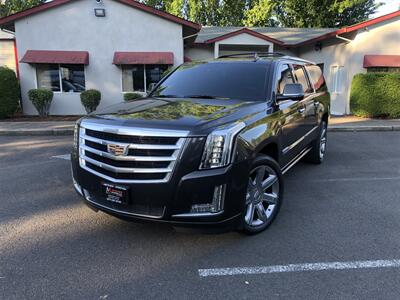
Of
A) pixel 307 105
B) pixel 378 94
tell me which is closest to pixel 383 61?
pixel 378 94

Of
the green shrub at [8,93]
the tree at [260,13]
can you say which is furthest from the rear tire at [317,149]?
the tree at [260,13]

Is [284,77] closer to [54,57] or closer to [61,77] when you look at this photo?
[54,57]

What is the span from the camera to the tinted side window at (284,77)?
14.7 ft

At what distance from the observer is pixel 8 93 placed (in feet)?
41.3

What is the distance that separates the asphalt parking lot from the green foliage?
27368 millimetres

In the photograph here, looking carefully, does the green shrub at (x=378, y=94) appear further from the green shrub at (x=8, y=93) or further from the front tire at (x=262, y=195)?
the green shrub at (x=8, y=93)

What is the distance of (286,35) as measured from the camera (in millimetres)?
20062

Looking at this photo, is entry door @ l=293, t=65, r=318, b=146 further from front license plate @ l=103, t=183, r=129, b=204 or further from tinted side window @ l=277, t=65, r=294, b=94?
front license plate @ l=103, t=183, r=129, b=204

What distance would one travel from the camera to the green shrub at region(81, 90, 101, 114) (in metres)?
13.4

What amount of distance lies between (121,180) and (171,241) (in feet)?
2.94

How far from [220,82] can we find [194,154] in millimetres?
1793

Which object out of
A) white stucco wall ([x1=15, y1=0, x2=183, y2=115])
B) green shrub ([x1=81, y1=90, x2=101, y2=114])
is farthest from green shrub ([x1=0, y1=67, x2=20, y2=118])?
green shrub ([x1=81, y1=90, x2=101, y2=114])

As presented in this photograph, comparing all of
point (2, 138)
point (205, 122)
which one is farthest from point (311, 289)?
point (2, 138)

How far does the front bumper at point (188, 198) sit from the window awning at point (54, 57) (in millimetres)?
11830
